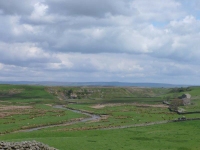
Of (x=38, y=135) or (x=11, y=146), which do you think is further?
(x=38, y=135)

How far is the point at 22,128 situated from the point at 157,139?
105 feet

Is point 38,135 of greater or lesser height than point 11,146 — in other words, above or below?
below

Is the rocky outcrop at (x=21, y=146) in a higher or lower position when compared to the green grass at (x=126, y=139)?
higher

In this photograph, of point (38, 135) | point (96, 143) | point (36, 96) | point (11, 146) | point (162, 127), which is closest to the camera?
point (11, 146)

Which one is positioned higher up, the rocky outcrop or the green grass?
the rocky outcrop

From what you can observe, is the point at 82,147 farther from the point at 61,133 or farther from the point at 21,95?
the point at 21,95

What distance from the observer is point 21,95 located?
19012 centimetres

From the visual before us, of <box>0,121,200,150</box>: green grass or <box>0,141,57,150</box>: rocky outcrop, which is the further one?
<box>0,121,200,150</box>: green grass

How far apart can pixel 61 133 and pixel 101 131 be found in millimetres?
7968

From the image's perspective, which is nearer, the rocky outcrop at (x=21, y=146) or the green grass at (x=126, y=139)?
the rocky outcrop at (x=21, y=146)

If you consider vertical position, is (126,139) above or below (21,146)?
below

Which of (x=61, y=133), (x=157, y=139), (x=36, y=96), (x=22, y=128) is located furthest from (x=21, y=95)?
(x=157, y=139)

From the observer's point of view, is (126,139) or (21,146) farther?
(126,139)

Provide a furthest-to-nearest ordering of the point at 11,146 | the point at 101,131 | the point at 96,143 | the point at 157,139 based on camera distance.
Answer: the point at 101,131 < the point at 157,139 < the point at 96,143 < the point at 11,146
